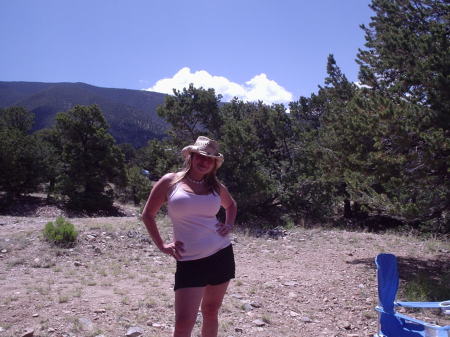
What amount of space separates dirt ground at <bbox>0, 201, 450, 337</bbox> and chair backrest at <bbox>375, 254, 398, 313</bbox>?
1213mm

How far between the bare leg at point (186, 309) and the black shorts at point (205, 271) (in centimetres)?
4

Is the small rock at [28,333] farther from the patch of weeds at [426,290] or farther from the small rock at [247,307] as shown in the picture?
the patch of weeds at [426,290]

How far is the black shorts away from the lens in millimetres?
2586

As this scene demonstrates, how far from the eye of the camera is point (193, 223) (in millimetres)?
2688

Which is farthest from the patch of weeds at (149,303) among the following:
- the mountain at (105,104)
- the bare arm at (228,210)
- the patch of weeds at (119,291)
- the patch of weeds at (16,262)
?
the mountain at (105,104)

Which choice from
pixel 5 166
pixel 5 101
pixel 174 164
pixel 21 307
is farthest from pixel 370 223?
pixel 5 101

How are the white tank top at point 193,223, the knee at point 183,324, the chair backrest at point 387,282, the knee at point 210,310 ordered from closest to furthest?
the knee at point 183,324 < the white tank top at point 193,223 < the knee at point 210,310 < the chair backrest at point 387,282

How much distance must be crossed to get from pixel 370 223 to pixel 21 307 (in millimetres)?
16205

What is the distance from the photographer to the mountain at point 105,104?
68250 millimetres

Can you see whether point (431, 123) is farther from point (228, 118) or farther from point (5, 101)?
point (5, 101)

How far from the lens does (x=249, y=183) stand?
1370 centimetres

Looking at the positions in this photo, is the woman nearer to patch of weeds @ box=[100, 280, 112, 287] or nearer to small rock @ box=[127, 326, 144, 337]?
small rock @ box=[127, 326, 144, 337]

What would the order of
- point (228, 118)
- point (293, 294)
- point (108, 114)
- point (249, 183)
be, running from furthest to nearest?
1. point (108, 114)
2. point (228, 118)
3. point (249, 183)
4. point (293, 294)

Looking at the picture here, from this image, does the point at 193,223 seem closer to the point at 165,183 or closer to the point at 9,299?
the point at 165,183
